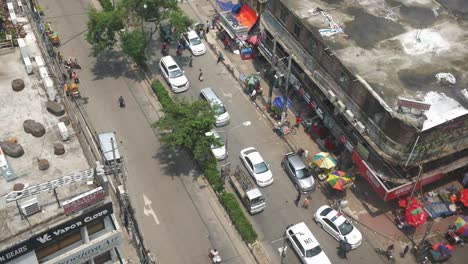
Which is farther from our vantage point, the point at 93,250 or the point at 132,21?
the point at 132,21

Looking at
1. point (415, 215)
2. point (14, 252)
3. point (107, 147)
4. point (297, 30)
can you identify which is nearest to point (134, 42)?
point (107, 147)

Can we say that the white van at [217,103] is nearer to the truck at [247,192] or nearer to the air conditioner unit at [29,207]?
the truck at [247,192]

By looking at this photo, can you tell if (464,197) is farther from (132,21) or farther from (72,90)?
(72,90)

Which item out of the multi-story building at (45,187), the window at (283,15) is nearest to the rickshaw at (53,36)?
the multi-story building at (45,187)

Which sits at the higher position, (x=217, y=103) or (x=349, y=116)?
(x=349, y=116)

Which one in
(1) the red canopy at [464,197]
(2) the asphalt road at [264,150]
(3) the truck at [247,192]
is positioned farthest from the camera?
(1) the red canopy at [464,197]
